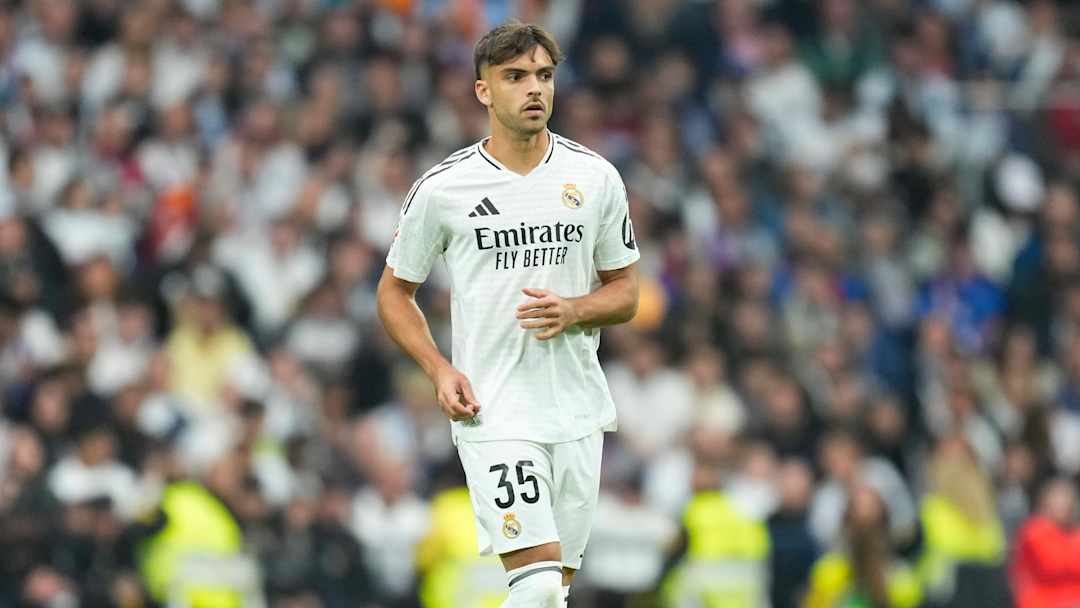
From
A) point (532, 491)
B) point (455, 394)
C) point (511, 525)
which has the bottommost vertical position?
point (511, 525)

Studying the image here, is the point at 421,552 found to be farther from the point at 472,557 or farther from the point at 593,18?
the point at 593,18

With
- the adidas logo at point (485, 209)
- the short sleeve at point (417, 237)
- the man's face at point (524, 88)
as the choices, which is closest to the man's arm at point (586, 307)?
the adidas logo at point (485, 209)

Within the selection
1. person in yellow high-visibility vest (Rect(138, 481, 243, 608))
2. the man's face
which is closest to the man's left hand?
the man's face

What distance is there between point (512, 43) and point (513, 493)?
1.63m

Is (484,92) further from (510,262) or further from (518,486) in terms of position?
(518,486)

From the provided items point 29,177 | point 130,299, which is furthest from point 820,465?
point 29,177

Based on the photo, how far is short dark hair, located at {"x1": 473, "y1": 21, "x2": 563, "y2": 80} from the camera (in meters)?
7.24

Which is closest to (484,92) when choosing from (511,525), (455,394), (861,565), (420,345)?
(420,345)

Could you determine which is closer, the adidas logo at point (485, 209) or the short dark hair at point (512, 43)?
the short dark hair at point (512, 43)

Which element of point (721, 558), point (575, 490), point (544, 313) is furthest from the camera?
point (721, 558)

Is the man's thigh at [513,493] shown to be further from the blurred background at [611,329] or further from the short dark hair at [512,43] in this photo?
the blurred background at [611,329]

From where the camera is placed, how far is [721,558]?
43.8 ft

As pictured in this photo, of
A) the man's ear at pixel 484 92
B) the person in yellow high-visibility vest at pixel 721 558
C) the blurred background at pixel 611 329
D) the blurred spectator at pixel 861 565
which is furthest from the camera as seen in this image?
the person in yellow high-visibility vest at pixel 721 558

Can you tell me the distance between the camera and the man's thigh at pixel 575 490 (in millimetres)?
7500
